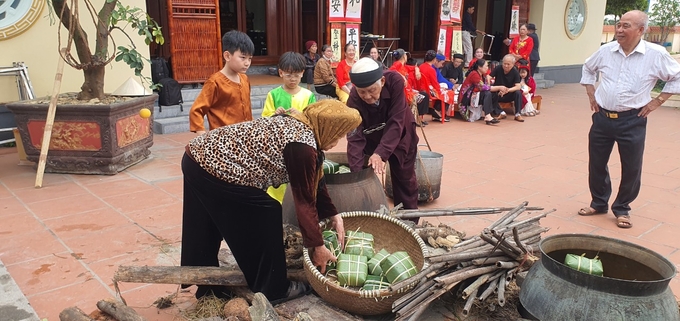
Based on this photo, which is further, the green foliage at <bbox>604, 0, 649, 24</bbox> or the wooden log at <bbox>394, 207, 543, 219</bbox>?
the green foliage at <bbox>604, 0, 649, 24</bbox>

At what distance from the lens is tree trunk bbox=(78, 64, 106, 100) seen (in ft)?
19.4

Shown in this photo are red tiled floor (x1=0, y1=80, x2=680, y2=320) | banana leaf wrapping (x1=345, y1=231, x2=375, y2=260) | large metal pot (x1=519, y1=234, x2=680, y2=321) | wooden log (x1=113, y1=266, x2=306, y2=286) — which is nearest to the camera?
large metal pot (x1=519, y1=234, x2=680, y2=321)

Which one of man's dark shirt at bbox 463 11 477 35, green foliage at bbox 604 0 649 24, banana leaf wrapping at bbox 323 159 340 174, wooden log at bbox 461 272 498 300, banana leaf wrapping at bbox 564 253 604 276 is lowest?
wooden log at bbox 461 272 498 300

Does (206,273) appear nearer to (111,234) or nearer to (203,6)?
(111,234)

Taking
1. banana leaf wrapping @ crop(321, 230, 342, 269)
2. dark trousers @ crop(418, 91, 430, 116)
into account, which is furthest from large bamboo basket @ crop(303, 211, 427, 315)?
dark trousers @ crop(418, 91, 430, 116)

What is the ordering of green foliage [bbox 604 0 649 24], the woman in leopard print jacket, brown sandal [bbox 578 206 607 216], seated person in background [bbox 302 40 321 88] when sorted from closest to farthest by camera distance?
the woman in leopard print jacket
brown sandal [bbox 578 206 607 216]
seated person in background [bbox 302 40 321 88]
green foliage [bbox 604 0 649 24]

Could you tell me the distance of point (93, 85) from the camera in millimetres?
5953

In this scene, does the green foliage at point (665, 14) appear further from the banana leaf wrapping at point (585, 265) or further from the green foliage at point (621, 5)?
the banana leaf wrapping at point (585, 265)

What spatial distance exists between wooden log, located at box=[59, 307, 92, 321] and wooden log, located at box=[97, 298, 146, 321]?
0.36 feet

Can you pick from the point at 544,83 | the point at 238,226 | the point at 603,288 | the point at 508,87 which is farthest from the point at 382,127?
the point at 544,83

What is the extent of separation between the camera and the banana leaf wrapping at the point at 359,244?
114 inches

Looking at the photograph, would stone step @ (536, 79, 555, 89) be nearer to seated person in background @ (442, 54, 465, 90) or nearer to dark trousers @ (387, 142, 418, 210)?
seated person in background @ (442, 54, 465, 90)

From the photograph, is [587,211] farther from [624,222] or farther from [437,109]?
[437,109]

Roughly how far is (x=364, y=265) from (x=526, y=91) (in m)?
8.32
